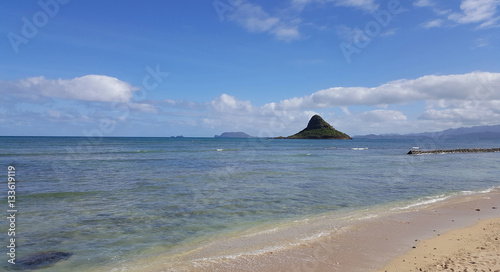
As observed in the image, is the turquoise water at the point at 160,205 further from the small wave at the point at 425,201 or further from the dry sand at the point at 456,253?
the dry sand at the point at 456,253

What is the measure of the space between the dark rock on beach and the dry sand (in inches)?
317

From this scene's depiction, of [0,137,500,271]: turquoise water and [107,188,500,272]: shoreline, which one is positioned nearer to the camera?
[107,188,500,272]: shoreline

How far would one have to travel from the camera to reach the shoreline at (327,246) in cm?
748

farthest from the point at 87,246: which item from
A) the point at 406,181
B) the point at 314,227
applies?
the point at 406,181

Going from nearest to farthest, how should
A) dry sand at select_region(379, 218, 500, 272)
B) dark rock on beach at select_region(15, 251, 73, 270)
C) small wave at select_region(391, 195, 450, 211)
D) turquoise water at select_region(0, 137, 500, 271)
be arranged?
dry sand at select_region(379, 218, 500, 272), dark rock on beach at select_region(15, 251, 73, 270), turquoise water at select_region(0, 137, 500, 271), small wave at select_region(391, 195, 450, 211)

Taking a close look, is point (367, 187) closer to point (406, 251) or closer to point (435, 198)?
point (435, 198)

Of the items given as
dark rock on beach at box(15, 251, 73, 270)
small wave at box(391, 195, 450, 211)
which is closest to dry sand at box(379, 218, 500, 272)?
small wave at box(391, 195, 450, 211)

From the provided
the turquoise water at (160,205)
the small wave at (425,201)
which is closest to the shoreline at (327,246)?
the turquoise water at (160,205)

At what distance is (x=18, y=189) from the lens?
1739cm

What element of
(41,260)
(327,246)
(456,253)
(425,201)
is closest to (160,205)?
(41,260)

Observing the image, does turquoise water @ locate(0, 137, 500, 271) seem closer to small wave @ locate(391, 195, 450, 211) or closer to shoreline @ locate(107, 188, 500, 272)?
small wave @ locate(391, 195, 450, 211)

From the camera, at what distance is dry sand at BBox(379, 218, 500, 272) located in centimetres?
704

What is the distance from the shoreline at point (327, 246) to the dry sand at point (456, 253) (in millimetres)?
304

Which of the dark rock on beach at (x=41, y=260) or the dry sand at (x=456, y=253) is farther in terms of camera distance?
the dark rock on beach at (x=41, y=260)
